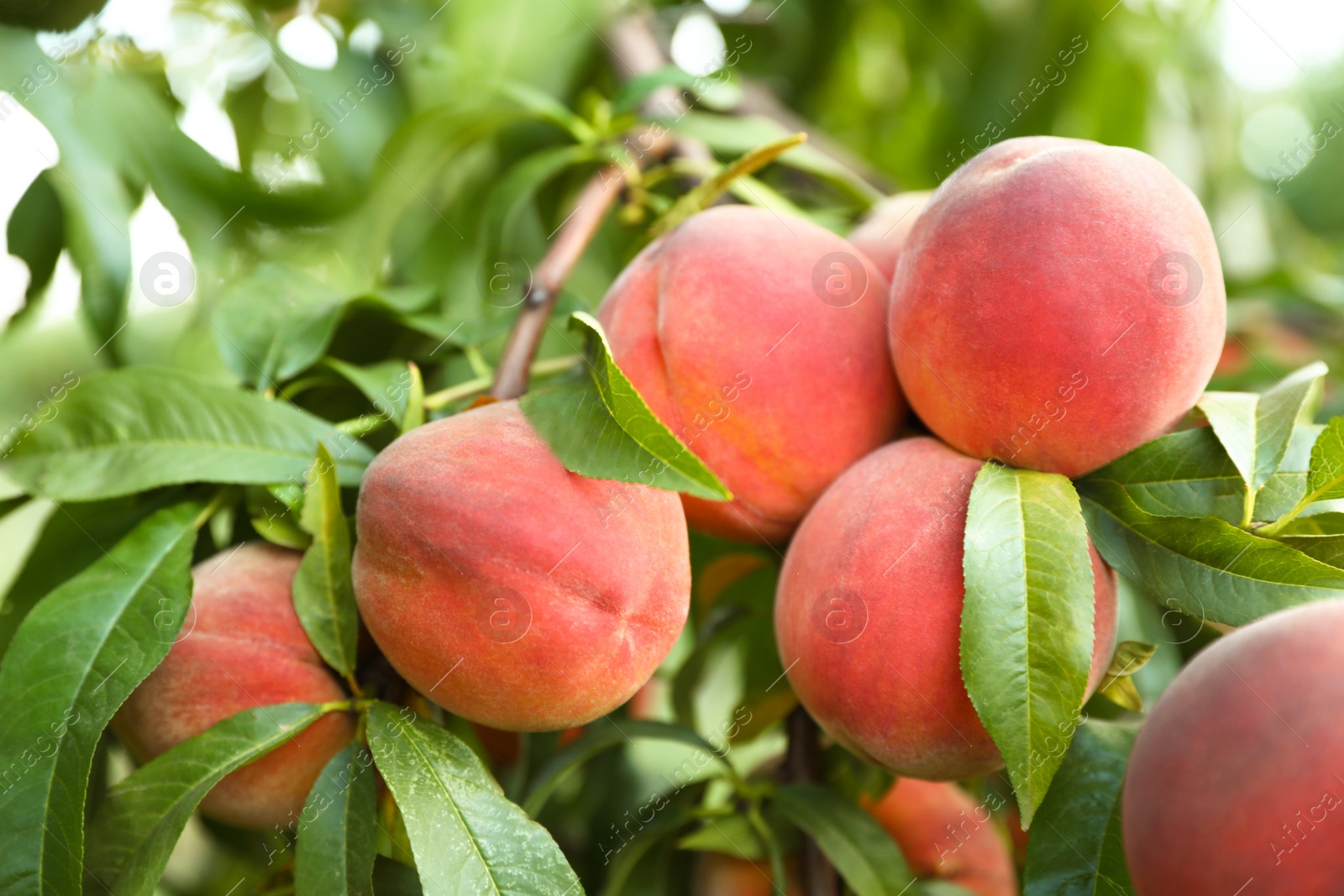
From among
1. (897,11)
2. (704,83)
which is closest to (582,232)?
(704,83)

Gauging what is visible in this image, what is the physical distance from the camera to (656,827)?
77 cm

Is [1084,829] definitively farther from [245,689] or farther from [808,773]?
[245,689]

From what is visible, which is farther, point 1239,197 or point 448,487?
point 1239,197

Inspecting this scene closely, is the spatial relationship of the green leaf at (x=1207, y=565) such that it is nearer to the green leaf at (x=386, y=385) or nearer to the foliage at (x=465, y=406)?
the foliage at (x=465, y=406)

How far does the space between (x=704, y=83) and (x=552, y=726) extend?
566mm

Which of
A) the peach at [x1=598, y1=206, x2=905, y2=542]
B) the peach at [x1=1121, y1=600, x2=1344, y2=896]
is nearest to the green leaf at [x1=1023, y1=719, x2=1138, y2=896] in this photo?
the peach at [x1=1121, y1=600, x2=1344, y2=896]

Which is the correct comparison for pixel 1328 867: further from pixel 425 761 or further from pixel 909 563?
pixel 425 761

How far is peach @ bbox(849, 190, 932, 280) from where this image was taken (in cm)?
73

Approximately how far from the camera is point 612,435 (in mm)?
536

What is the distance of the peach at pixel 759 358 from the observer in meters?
0.63

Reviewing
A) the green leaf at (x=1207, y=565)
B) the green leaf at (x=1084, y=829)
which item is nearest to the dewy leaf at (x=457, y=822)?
the green leaf at (x=1084, y=829)

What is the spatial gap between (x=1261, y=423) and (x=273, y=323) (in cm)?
70

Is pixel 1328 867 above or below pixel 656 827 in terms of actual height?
above

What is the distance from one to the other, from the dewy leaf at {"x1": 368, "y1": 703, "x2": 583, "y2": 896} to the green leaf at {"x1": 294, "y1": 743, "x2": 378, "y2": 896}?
0.03 m
